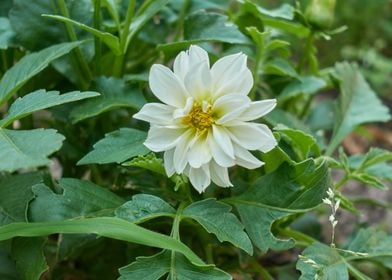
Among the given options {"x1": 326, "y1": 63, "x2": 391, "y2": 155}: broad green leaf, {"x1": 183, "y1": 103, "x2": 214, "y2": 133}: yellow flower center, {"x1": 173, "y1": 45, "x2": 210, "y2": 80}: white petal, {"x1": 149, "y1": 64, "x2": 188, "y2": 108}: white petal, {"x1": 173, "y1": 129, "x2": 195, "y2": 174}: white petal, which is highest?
{"x1": 173, "y1": 45, "x2": 210, "y2": 80}: white petal

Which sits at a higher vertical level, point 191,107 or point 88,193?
point 191,107

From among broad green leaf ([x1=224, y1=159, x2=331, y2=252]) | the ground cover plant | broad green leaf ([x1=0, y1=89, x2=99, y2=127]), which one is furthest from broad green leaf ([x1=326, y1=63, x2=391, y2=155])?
broad green leaf ([x1=0, y1=89, x2=99, y2=127])

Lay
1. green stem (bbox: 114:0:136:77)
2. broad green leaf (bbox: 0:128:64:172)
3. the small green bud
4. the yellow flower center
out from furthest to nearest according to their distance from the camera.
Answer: the small green bud
green stem (bbox: 114:0:136:77)
the yellow flower center
broad green leaf (bbox: 0:128:64:172)

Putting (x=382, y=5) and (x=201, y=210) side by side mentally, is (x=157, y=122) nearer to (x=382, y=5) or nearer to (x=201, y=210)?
(x=201, y=210)

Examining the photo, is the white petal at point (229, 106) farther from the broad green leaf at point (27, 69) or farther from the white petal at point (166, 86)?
the broad green leaf at point (27, 69)

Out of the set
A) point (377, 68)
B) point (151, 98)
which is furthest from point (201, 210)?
point (377, 68)

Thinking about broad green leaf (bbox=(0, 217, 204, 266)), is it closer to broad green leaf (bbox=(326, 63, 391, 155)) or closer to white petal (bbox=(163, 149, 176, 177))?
white petal (bbox=(163, 149, 176, 177))
